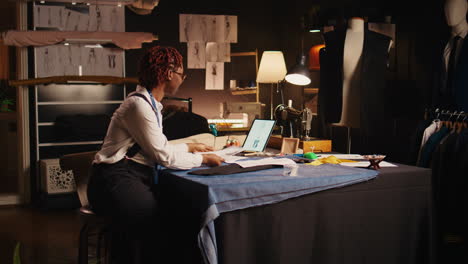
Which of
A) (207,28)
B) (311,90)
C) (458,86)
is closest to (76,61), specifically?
(207,28)

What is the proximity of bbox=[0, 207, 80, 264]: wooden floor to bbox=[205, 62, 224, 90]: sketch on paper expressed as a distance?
268 centimetres

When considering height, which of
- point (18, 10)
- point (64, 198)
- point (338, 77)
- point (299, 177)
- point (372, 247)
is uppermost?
point (18, 10)

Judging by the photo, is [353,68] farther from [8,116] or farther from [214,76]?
[8,116]

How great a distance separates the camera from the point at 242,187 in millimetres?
2547

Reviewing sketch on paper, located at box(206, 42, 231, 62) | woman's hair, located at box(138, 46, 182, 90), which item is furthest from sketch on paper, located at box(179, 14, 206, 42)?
woman's hair, located at box(138, 46, 182, 90)

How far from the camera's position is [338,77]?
180 inches

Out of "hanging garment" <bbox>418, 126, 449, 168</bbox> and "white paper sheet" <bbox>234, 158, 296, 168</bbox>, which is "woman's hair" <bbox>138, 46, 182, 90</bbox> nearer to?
"white paper sheet" <bbox>234, 158, 296, 168</bbox>

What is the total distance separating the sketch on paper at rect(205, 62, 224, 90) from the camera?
7.70 m

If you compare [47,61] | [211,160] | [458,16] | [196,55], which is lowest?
[211,160]

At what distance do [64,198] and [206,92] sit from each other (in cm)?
254

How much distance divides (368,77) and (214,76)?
11.9 feet

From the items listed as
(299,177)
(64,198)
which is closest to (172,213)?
(299,177)

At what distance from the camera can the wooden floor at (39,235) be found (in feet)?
14.3

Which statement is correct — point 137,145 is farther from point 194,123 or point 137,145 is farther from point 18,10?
point 18,10
